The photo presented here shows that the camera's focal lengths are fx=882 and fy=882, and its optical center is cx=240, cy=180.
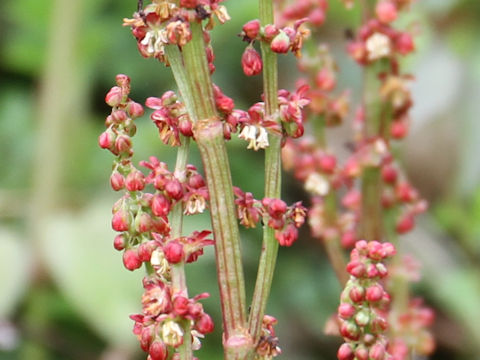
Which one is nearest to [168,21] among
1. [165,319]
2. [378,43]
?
[165,319]

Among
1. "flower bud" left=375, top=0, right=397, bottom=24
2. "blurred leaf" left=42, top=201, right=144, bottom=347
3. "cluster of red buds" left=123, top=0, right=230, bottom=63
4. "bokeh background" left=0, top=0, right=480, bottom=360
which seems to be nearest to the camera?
"cluster of red buds" left=123, top=0, right=230, bottom=63

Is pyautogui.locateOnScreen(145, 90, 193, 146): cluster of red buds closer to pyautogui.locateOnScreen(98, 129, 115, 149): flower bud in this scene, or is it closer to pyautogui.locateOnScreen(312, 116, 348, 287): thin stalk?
pyautogui.locateOnScreen(98, 129, 115, 149): flower bud

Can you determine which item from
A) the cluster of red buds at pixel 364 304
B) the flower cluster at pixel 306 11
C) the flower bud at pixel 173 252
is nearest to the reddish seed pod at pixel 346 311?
the cluster of red buds at pixel 364 304

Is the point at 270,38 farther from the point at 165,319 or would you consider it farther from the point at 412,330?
the point at 412,330

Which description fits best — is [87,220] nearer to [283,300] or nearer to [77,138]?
[77,138]

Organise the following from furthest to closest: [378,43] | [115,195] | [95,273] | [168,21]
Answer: [115,195] < [95,273] < [378,43] < [168,21]

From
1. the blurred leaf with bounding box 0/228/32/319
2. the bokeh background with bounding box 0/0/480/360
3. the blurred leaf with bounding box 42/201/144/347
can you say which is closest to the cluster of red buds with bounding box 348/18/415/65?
the bokeh background with bounding box 0/0/480/360
